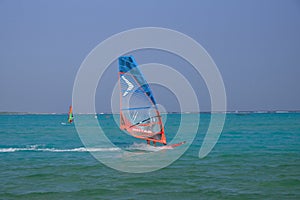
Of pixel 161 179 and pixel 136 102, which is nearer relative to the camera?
pixel 161 179

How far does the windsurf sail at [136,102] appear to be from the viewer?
2717 cm

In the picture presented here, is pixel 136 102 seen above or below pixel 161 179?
above

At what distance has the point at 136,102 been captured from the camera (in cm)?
2734

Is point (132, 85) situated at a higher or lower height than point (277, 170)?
higher

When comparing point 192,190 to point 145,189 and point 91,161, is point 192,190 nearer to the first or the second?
point 145,189

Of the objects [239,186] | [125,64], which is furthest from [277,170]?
[125,64]

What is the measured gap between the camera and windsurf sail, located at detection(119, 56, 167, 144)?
89.1 feet

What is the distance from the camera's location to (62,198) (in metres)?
13.5

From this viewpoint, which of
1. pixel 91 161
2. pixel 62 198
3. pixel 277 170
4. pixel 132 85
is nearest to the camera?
pixel 62 198

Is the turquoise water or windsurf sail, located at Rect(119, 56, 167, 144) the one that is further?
windsurf sail, located at Rect(119, 56, 167, 144)

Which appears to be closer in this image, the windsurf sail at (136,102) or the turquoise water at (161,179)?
the turquoise water at (161,179)

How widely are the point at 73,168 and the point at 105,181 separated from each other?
12.9 feet

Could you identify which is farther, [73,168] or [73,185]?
[73,168]

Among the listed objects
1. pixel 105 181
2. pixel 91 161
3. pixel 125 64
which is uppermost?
pixel 125 64
